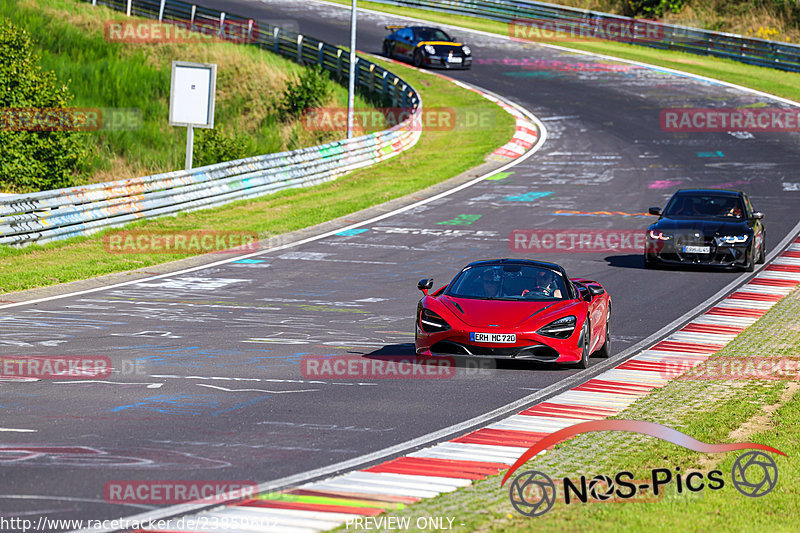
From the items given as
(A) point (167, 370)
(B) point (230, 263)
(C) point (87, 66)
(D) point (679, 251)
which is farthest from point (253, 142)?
(A) point (167, 370)

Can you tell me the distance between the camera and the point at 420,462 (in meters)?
8.70

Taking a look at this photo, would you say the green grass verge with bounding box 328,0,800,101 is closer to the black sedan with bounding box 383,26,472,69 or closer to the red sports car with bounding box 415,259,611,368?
the black sedan with bounding box 383,26,472,69

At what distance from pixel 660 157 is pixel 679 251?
52.5 ft

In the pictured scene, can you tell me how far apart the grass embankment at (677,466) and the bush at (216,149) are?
2577 cm

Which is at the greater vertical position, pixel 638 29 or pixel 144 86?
pixel 638 29

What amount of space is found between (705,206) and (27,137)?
2064cm

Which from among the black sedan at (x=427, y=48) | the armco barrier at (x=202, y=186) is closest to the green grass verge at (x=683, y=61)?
the black sedan at (x=427, y=48)

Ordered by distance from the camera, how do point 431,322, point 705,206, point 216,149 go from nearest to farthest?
point 431,322 < point 705,206 < point 216,149

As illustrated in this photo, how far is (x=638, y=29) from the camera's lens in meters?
60.1

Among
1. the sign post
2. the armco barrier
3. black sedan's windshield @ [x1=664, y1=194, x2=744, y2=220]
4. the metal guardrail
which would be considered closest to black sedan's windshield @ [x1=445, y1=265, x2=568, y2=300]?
black sedan's windshield @ [x1=664, y1=194, x2=744, y2=220]

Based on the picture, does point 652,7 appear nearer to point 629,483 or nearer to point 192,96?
point 192,96

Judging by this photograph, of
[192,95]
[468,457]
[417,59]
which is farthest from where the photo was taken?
[417,59]

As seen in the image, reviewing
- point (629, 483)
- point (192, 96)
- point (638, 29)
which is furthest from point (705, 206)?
point (638, 29)

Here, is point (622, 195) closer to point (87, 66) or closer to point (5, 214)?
point (5, 214)
